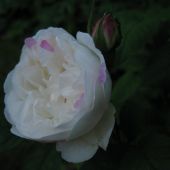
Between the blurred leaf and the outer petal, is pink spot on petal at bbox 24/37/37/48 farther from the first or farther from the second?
the blurred leaf

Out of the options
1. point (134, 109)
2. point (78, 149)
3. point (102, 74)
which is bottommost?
point (134, 109)

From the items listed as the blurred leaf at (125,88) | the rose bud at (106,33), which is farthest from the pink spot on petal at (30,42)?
the blurred leaf at (125,88)

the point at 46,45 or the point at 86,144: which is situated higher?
the point at 46,45

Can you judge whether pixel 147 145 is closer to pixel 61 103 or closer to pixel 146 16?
pixel 61 103

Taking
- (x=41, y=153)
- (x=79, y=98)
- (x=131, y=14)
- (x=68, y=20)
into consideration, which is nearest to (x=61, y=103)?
(x=79, y=98)

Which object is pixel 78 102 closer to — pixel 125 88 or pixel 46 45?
pixel 46 45

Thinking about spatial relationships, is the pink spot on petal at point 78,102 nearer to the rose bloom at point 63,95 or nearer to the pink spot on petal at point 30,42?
the rose bloom at point 63,95

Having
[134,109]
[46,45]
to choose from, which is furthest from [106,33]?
[134,109]

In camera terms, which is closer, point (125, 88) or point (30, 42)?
point (30, 42)
